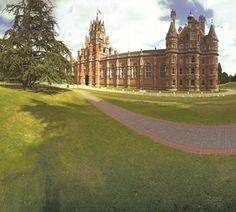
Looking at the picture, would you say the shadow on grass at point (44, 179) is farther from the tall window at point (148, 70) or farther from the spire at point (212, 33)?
the spire at point (212, 33)

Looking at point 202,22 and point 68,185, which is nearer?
point 68,185

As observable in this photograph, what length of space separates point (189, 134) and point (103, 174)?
8127mm

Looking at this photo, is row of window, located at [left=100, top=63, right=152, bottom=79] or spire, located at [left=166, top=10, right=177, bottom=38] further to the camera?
row of window, located at [left=100, top=63, right=152, bottom=79]

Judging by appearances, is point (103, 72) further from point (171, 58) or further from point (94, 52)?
point (171, 58)

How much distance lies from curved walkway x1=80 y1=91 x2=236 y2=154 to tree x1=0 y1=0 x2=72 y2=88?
14.1 metres

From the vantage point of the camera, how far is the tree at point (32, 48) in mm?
25062

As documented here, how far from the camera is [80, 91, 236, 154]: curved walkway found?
11742 millimetres

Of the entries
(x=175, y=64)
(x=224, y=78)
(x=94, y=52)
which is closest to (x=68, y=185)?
(x=175, y=64)

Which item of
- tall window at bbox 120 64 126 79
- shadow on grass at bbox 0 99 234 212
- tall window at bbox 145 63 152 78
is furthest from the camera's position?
tall window at bbox 120 64 126 79

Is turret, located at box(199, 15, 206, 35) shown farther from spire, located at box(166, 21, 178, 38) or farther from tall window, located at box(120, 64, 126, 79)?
tall window, located at box(120, 64, 126, 79)

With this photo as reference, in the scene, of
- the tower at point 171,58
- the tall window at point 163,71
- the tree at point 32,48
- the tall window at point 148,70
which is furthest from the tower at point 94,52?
the tree at point 32,48

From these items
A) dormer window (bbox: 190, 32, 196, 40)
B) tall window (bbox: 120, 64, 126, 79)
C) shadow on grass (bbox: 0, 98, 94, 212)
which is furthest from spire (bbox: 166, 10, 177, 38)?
shadow on grass (bbox: 0, 98, 94, 212)

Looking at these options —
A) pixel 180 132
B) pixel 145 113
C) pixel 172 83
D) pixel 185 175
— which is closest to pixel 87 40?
pixel 172 83

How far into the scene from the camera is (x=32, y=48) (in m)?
26.7
